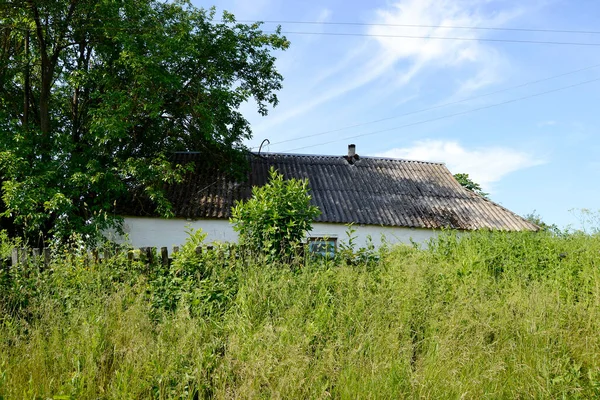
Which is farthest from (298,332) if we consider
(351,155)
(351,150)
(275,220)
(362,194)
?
(351,150)

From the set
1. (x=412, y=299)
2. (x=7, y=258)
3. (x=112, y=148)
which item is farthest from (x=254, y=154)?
(x=412, y=299)

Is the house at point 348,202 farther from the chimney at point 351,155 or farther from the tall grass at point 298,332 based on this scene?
the tall grass at point 298,332

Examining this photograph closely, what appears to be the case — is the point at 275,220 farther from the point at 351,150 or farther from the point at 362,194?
the point at 351,150

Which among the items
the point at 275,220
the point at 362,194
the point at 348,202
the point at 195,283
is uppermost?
the point at 362,194

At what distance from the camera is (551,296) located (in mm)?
5293

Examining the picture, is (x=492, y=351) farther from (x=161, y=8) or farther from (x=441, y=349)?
(x=161, y=8)

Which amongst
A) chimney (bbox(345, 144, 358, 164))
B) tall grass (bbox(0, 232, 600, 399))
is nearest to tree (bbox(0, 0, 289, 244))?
chimney (bbox(345, 144, 358, 164))

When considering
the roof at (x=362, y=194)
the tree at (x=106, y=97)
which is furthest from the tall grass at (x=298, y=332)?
the roof at (x=362, y=194)

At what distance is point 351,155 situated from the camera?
1889 cm

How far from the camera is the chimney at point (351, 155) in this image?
61.5 feet

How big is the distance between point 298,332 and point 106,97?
10.2 metres

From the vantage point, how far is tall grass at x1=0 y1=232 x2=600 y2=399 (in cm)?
348

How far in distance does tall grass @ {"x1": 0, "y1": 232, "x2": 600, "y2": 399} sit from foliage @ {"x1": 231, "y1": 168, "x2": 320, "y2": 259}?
0.44 metres

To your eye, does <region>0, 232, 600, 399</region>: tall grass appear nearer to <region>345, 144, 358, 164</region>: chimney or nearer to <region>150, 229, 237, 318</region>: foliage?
<region>150, 229, 237, 318</region>: foliage
